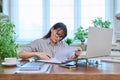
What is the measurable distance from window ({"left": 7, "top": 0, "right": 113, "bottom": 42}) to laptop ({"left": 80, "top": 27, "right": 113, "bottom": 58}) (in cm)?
221

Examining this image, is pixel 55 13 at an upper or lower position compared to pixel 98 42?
upper

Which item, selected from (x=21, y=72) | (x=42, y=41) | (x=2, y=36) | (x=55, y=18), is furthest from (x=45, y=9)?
(x=21, y=72)

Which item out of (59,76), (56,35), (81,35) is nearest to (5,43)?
(56,35)

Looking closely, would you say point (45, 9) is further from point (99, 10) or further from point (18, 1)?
Result: point (99, 10)

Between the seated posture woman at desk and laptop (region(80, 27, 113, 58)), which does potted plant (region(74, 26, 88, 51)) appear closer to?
the seated posture woman at desk

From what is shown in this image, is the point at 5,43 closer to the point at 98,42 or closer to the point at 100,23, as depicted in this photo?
the point at 98,42

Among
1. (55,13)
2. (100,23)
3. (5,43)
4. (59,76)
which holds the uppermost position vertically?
(55,13)

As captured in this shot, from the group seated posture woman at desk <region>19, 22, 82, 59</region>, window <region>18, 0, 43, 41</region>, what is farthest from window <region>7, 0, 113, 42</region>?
seated posture woman at desk <region>19, 22, 82, 59</region>

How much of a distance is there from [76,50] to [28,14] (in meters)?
2.22

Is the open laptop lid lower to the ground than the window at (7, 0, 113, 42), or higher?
lower

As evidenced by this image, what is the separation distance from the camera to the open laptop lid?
1757 mm

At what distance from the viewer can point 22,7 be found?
13.7 ft

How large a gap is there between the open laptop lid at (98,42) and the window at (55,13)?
7.25 ft

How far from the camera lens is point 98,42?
1.84m
